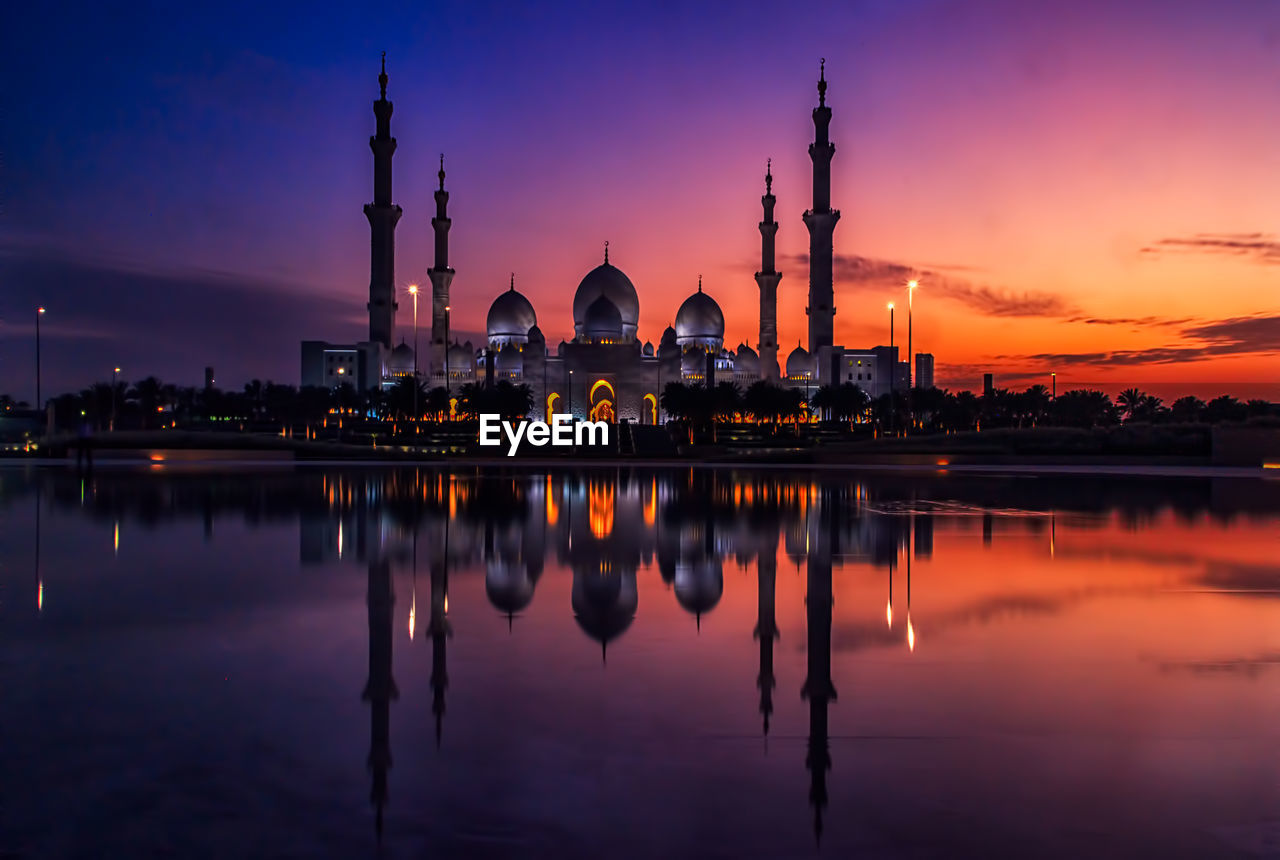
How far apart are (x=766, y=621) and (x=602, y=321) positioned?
71576mm

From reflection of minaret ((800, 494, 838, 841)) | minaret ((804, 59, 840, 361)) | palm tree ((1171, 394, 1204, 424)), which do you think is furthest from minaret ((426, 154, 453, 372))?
reflection of minaret ((800, 494, 838, 841))

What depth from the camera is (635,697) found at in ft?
19.7

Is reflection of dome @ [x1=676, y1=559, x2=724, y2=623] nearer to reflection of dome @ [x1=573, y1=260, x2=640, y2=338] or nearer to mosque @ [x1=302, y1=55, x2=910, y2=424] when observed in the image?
mosque @ [x1=302, y1=55, x2=910, y2=424]

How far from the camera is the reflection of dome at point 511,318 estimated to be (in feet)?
283

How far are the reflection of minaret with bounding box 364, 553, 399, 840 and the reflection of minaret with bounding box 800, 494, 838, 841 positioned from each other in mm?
2027

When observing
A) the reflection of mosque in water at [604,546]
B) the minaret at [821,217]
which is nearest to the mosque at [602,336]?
the minaret at [821,217]

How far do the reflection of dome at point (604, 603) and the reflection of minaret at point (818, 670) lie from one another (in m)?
1.59

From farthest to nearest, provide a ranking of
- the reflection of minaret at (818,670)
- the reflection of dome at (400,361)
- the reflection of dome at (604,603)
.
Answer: the reflection of dome at (400,361)
the reflection of dome at (604,603)
the reflection of minaret at (818,670)

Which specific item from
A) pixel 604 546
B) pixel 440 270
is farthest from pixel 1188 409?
pixel 604 546

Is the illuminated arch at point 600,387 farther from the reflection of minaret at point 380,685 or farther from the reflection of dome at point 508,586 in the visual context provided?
the reflection of minaret at point 380,685

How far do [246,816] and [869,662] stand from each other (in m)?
4.35

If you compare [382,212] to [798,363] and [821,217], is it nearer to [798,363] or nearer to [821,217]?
[821,217]

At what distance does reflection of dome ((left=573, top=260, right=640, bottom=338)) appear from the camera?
8156 centimetres

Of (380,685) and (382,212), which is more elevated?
(382,212)
